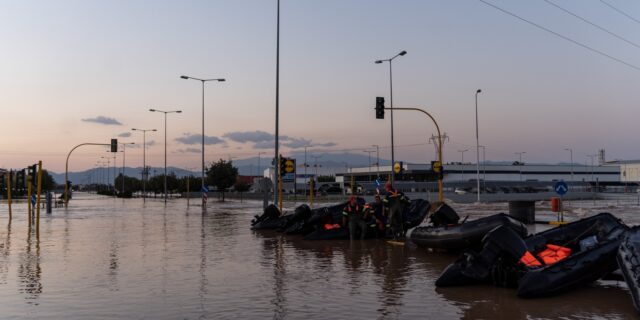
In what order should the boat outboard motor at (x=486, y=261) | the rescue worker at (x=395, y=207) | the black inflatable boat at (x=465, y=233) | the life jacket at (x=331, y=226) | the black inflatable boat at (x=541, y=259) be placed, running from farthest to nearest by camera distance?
the life jacket at (x=331, y=226)
the rescue worker at (x=395, y=207)
the black inflatable boat at (x=465, y=233)
the boat outboard motor at (x=486, y=261)
the black inflatable boat at (x=541, y=259)

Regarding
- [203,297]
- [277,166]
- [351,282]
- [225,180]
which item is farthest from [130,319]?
[225,180]

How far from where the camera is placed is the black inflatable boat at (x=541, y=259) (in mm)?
8438

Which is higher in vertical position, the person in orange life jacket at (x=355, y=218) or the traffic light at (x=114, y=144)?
the traffic light at (x=114, y=144)

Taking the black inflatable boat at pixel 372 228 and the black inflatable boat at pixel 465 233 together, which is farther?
the black inflatable boat at pixel 372 228

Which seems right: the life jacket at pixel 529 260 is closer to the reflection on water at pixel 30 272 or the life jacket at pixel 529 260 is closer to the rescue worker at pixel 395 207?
the rescue worker at pixel 395 207

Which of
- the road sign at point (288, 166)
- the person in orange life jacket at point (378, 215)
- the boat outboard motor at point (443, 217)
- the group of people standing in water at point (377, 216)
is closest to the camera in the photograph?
the boat outboard motor at point (443, 217)

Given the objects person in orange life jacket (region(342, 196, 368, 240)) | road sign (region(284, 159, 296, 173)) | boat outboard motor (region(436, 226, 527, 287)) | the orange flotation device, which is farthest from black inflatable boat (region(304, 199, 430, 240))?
road sign (region(284, 159, 296, 173))

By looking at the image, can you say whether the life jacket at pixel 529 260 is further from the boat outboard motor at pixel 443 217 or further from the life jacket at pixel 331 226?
the life jacket at pixel 331 226

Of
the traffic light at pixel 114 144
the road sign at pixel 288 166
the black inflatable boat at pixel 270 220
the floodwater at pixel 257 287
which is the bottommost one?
the floodwater at pixel 257 287

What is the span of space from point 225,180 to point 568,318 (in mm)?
67053

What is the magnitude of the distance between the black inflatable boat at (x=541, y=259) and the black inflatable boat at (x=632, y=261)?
1.28 feet

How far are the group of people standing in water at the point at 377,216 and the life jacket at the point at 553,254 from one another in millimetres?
6485

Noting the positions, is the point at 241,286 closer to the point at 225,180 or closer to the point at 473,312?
the point at 473,312

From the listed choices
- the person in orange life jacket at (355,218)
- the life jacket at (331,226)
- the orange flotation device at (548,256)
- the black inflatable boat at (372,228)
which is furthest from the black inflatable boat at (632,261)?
the life jacket at (331,226)
